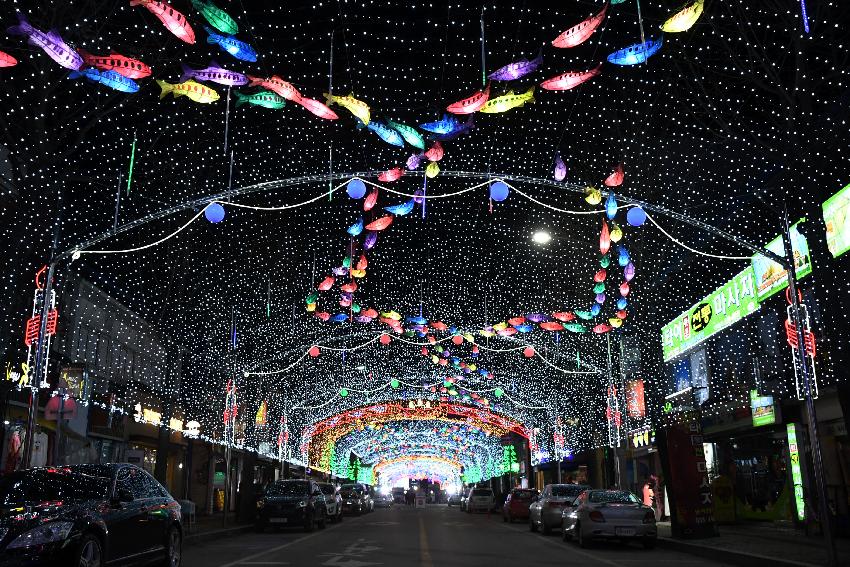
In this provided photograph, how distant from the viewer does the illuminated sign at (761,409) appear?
19.1 metres

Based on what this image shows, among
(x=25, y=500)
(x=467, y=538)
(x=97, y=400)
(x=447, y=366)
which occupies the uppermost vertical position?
(x=447, y=366)

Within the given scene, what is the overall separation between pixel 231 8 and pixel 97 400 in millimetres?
16798

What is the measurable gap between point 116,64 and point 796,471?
17967mm

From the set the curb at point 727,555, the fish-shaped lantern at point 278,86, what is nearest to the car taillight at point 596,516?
the curb at point 727,555

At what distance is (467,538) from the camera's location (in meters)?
19.8

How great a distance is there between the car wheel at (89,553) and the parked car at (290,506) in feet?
48.3

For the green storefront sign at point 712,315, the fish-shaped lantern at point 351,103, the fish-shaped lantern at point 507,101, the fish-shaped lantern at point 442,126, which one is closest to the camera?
the fish-shaped lantern at point 507,101

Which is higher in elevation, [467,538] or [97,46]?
[97,46]

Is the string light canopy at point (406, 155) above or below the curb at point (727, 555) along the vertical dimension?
above

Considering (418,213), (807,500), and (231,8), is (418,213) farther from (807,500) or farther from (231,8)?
(807,500)

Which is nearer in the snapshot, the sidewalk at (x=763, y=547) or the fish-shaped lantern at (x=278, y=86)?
the fish-shaped lantern at (x=278, y=86)

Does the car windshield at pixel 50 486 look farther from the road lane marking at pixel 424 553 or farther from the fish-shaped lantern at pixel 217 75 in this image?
the fish-shaped lantern at pixel 217 75

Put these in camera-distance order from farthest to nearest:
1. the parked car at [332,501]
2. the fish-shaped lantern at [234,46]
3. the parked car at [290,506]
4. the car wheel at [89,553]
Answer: the parked car at [332,501]
the parked car at [290,506]
the fish-shaped lantern at [234,46]
the car wheel at [89,553]

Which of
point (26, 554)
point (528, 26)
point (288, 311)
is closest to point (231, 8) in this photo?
point (528, 26)
